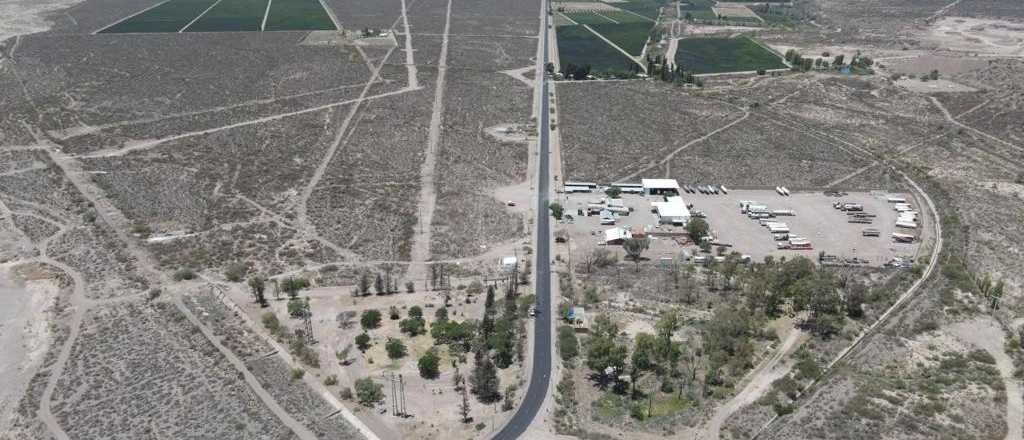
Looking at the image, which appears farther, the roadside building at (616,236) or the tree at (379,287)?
the roadside building at (616,236)

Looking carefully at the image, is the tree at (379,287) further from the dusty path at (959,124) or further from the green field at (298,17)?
the green field at (298,17)

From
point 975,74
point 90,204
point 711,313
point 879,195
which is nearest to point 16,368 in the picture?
point 90,204

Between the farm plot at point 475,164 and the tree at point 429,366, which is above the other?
the farm plot at point 475,164

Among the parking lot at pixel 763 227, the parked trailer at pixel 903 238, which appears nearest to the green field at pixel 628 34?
the parking lot at pixel 763 227

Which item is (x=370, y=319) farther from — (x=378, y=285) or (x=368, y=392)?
(x=368, y=392)

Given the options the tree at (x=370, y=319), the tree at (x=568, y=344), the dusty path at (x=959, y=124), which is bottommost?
the tree at (x=568, y=344)

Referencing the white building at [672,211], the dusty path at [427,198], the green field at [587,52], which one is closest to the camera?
the dusty path at [427,198]

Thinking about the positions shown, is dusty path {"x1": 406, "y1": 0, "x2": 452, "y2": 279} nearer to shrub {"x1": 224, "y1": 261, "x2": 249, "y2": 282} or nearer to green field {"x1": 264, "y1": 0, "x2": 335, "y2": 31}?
shrub {"x1": 224, "y1": 261, "x2": 249, "y2": 282}
